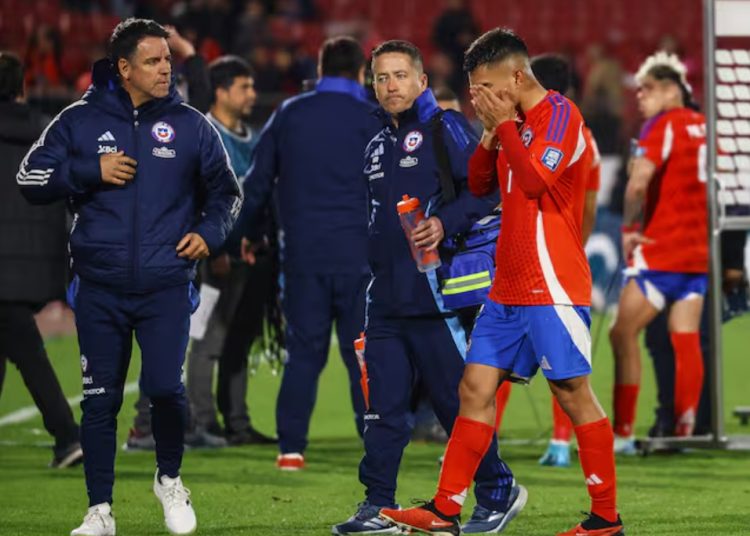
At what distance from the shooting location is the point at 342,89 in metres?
8.89

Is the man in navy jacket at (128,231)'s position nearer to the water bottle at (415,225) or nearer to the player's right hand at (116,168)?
the player's right hand at (116,168)

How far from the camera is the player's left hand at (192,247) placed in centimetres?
673

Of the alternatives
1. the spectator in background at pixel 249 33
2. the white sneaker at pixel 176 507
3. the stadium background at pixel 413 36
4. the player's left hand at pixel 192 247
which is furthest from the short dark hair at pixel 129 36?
the spectator in background at pixel 249 33

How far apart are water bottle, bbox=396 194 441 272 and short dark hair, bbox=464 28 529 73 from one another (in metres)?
0.70

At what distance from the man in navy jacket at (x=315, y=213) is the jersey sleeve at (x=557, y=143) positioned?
2708 mm

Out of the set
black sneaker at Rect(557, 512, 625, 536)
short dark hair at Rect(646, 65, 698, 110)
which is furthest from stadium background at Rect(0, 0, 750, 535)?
short dark hair at Rect(646, 65, 698, 110)

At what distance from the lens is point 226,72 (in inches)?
391

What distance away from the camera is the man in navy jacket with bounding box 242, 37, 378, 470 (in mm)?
8766

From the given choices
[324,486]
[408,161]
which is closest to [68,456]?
[324,486]

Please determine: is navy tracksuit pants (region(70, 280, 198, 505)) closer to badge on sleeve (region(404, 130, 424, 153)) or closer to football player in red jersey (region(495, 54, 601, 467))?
badge on sleeve (region(404, 130, 424, 153))

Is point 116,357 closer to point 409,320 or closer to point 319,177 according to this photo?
point 409,320

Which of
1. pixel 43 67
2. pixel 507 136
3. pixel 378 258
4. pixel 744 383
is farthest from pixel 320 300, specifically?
pixel 43 67

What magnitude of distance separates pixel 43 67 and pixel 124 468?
9.69 metres

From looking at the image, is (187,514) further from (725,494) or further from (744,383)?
(744,383)
